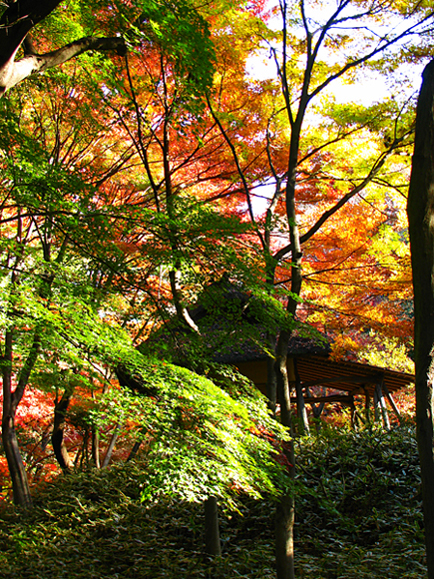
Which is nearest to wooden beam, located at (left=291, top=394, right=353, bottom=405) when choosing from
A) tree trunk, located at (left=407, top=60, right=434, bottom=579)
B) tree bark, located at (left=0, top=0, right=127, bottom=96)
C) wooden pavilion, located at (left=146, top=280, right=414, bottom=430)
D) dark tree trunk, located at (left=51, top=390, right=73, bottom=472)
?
wooden pavilion, located at (left=146, top=280, right=414, bottom=430)

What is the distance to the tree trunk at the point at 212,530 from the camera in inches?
231

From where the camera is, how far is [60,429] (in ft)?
33.0

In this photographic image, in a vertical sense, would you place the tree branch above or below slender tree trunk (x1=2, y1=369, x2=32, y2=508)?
above

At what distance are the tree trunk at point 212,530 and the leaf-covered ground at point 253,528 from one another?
0.15m

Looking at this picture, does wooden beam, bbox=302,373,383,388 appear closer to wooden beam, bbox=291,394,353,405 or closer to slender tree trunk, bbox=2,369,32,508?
wooden beam, bbox=291,394,353,405

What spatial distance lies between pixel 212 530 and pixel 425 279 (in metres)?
4.76

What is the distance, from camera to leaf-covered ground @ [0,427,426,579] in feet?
17.8

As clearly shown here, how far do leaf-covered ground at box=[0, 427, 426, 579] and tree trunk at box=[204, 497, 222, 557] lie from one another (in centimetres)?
15

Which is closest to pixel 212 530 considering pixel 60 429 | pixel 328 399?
pixel 60 429

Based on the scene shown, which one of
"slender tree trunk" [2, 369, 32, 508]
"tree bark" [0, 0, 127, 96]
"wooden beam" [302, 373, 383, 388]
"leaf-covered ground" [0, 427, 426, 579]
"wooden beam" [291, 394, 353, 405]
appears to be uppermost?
"tree bark" [0, 0, 127, 96]

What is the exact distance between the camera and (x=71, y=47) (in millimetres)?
3809

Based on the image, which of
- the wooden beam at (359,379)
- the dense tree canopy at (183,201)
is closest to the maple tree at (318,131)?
the dense tree canopy at (183,201)

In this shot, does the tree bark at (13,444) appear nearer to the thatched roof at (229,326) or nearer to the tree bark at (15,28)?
the thatched roof at (229,326)

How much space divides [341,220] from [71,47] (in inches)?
268
